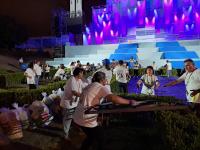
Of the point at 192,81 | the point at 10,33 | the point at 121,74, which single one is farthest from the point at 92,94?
the point at 10,33

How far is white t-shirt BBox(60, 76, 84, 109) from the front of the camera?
24.7 feet

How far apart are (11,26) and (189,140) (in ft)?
153

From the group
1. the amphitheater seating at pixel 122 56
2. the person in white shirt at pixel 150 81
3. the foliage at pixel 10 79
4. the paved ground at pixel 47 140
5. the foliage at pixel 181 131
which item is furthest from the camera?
the amphitheater seating at pixel 122 56

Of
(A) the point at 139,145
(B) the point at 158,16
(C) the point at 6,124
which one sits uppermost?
(B) the point at 158,16

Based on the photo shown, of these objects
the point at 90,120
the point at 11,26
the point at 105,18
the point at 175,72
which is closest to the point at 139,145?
the point at 90,120

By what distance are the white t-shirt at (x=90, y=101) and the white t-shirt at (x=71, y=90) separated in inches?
63.2

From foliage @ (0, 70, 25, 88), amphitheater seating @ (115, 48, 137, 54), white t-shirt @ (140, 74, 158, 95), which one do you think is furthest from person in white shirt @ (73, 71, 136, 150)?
amphitheater seating @ (115, 48, 137, 54)

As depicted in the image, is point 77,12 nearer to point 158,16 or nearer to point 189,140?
point 158,16

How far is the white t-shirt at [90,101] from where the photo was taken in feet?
19.1

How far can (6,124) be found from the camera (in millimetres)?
5883

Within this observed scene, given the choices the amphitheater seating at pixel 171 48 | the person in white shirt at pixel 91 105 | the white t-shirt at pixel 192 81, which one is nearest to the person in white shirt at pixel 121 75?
the white t-shirt at pixel 192 81

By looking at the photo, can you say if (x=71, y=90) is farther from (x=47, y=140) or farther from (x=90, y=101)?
(x=90, y=101)

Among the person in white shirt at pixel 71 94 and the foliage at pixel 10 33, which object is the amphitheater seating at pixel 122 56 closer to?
the foliage at pixel 10 33

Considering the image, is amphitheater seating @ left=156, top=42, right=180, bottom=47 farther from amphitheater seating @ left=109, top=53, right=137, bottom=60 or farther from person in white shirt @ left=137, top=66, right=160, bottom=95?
person in white shirt @ left=137, top=66, right=160, bottom=95
